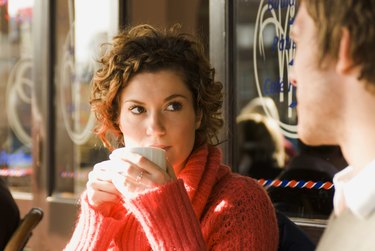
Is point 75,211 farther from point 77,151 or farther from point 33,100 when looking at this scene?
point 33,100

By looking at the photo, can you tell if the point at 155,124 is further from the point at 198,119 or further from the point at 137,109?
the point at 198,119

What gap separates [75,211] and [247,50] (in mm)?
1473

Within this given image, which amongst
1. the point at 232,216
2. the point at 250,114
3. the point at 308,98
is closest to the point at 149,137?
the point at 232,216

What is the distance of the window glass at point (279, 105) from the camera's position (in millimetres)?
2654

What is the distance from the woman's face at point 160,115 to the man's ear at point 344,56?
2.73 feet

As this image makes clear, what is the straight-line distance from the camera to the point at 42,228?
392 cm

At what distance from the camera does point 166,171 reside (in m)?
1.60

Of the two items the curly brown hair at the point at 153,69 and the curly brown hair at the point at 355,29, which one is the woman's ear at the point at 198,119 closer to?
the curly brown hair at the point at 153,69

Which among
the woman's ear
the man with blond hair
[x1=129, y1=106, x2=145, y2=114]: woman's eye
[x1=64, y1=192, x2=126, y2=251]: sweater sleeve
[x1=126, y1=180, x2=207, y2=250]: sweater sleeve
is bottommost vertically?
[x1=64, y1=192, x2=126, y2=251]: sweater sleeve

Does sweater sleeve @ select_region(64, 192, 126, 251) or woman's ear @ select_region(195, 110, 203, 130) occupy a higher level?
woman's ear @ select_region(195, 110, 203, 130)

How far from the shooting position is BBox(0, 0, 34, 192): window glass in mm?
4148

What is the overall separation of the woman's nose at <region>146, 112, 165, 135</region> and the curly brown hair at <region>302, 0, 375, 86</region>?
808mm

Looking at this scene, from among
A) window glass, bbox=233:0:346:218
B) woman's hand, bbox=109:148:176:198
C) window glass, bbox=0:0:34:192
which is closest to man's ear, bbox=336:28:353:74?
woman's hand, bbox=109:148:176:198

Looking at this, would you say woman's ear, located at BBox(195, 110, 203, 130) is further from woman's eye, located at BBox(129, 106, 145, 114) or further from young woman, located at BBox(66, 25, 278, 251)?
woman's eye, located at BBox(129, 106, 145, 114)
